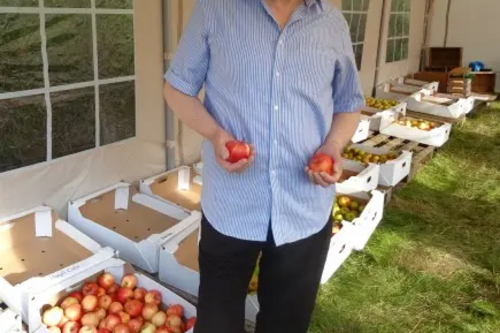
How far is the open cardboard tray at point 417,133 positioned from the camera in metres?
4.94

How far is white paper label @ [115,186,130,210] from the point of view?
2.81 metres

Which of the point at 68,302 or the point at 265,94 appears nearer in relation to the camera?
the point at 265,94

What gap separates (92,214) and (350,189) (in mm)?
1638

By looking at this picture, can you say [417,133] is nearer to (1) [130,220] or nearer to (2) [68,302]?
(1) [130,220]

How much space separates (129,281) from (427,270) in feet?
5.51

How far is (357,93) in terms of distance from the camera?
1317 millimetres

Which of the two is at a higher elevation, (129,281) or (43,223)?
(43,223)

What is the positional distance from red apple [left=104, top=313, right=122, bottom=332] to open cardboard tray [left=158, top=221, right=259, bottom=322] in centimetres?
36

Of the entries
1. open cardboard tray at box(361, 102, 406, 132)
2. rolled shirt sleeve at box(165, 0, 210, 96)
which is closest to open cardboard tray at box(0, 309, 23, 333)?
rolled shirt sleeve at box(165, 0, 210, 96)

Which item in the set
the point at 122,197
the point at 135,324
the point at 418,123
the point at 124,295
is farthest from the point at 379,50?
the point at 135,324

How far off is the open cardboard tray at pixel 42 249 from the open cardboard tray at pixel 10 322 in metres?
0.30

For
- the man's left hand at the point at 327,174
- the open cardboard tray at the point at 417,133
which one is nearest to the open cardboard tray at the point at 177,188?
the man's left hand at the point at 327,174

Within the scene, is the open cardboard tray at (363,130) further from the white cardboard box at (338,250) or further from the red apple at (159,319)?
the red apple at (159,319)

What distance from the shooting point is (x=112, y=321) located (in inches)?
78.4
